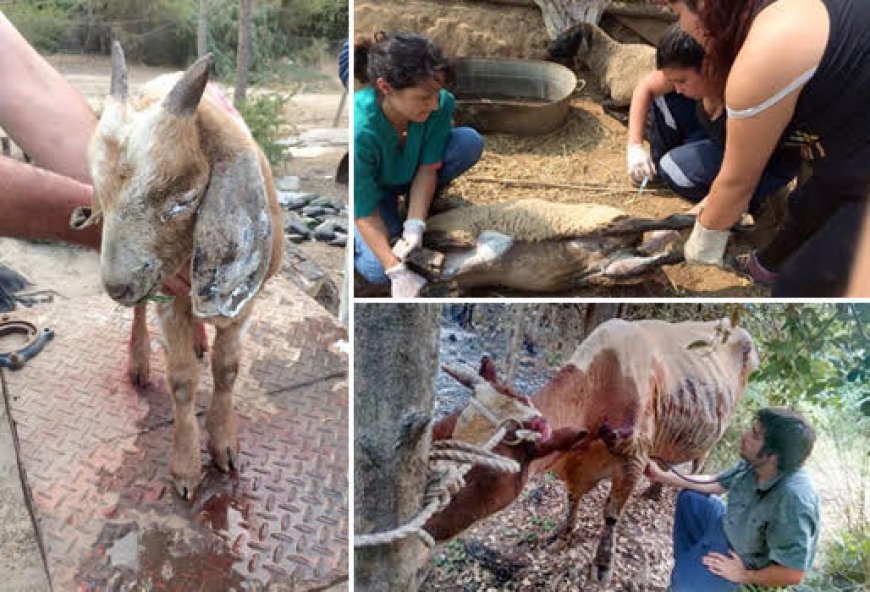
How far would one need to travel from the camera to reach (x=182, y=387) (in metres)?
2.50

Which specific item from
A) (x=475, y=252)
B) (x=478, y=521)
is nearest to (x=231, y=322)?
(x=475, y=252)

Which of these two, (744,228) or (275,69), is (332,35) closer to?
(275,69)

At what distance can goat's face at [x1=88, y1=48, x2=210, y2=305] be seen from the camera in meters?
1.80

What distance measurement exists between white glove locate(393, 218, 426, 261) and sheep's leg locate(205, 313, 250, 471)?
0.63m

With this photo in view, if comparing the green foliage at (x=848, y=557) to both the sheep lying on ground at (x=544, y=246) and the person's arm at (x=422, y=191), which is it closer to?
the sheep lying on ground at (x=544, y=246)

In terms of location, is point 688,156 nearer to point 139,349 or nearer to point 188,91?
point 188,91

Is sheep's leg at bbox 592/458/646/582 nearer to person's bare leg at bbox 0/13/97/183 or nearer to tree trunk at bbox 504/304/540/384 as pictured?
tree trunk at bbox 504/304/540/384

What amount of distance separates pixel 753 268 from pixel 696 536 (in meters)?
0.79

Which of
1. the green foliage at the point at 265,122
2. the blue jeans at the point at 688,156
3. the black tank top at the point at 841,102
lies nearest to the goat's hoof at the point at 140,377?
the blue jeans at the point at 688,156

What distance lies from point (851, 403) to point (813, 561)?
1.59 ft

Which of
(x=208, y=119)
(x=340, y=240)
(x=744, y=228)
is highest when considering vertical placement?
(x=208, y=119)

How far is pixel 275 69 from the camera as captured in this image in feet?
34.2

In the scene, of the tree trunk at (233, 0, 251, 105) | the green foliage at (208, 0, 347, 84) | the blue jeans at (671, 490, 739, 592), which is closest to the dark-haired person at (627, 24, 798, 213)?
the blue jeans at (671, 490, 739, 592)

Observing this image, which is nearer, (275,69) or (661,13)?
(661,13)
